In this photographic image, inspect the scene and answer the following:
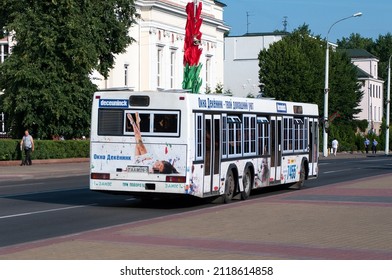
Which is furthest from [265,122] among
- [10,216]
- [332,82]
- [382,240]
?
[332,82]

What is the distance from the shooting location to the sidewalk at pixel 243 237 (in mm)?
13508

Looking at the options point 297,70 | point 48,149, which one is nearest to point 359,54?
point 297,70

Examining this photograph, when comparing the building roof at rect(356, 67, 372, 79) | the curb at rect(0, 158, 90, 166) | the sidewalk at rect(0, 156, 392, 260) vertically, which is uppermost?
the building roof at rect(356, 67, 372, 79)

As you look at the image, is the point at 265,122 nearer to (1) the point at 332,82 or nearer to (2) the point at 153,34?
(2) the point at 153,34

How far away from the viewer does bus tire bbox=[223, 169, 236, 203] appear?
966 inches

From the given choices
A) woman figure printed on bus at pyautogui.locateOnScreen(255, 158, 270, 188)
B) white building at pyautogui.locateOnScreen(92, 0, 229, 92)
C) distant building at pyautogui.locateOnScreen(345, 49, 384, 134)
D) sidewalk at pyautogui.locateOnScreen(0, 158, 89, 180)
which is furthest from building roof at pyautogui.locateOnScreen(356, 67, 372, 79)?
woman figure printed on bus at pyautogui.locateOnScreen(255, 158, 270, 188)

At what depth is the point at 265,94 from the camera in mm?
97750

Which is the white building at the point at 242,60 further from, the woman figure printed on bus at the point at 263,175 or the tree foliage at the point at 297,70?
the woman figure printed on bus at the point at 263,175

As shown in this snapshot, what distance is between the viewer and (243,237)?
15820 mm

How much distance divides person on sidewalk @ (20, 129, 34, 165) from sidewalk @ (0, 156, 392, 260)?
25998 millimetres

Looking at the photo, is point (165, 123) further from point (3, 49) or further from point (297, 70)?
point (297, 70)

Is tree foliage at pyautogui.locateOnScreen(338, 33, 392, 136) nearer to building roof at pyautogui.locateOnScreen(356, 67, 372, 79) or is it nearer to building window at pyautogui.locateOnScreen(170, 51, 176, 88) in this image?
building roof at pyautogui.locateOnScreen(356, 67, 372, 79)

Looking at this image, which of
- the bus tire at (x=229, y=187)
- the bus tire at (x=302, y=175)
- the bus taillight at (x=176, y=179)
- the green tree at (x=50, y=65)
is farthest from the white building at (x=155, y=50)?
the bus taillight at (x=176, y=179)

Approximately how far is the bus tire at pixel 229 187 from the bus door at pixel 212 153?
0.74m
